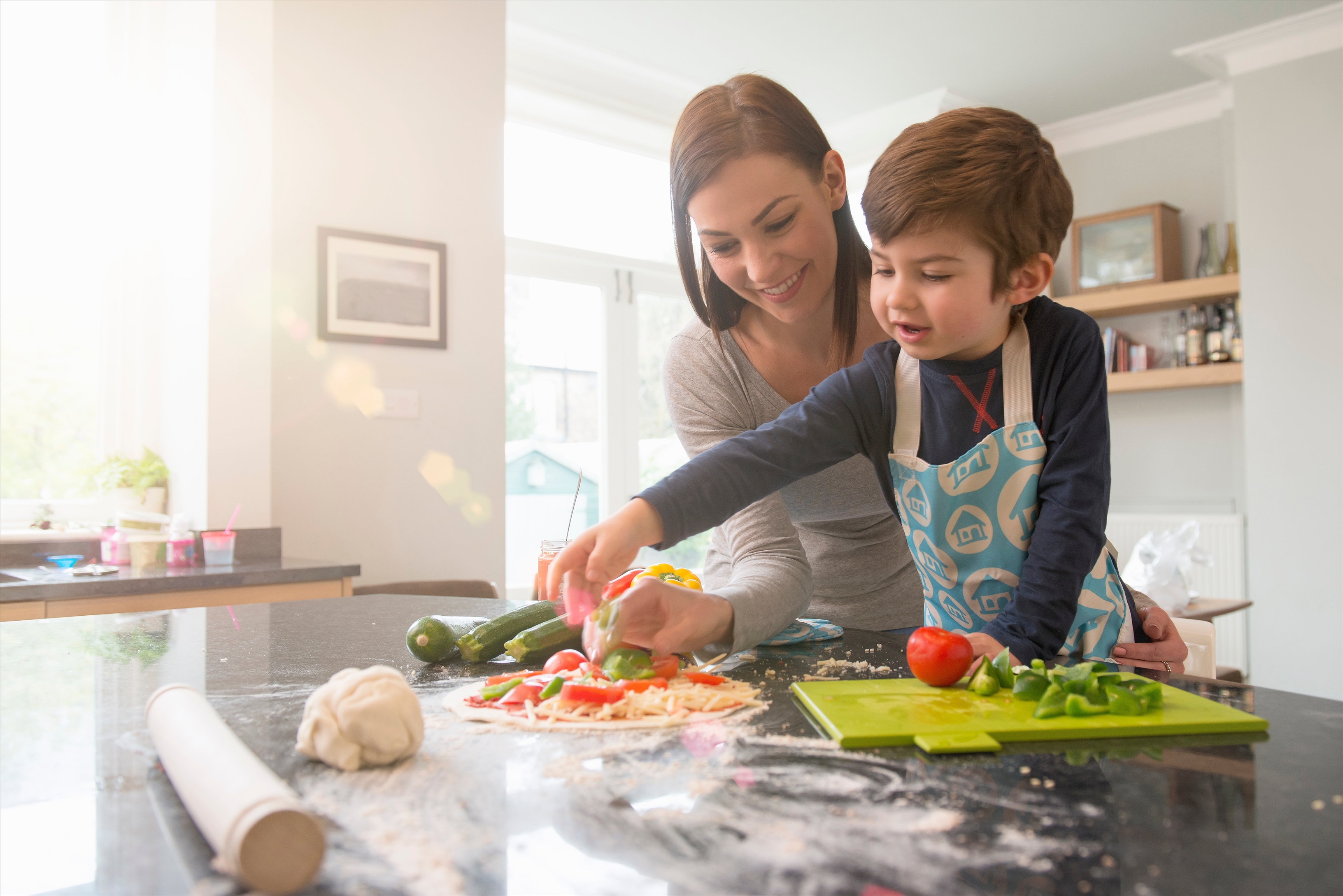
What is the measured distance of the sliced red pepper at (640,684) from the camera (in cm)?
90

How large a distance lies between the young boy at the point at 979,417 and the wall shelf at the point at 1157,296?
4262mm

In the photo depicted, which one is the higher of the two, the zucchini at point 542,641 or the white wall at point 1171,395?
the white wall at point 1171,395

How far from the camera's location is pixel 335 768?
2.31ft

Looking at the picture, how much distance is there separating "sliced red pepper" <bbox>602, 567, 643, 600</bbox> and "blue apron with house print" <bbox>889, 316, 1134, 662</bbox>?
0.42 meters

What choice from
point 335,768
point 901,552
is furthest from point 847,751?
point 901,552

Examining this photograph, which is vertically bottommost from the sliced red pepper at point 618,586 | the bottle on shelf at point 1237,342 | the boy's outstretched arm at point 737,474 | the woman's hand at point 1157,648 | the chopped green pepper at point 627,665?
the woman's hand at point 1157,648

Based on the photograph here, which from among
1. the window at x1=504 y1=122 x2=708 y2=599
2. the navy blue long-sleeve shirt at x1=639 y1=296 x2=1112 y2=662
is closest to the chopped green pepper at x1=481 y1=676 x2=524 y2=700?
the navy blue long-sleeve shirt at x1=639 y1=296 x2=1112 y2=662

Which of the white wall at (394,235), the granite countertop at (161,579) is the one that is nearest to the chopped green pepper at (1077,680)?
the granite countertop at (161,579)

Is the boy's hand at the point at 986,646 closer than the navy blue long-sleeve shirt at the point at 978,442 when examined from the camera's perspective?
Yes

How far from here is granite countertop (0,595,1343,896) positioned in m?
0.50

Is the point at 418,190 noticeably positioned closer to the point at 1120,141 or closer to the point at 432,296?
the point at 432,296

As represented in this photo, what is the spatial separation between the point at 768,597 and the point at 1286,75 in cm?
525

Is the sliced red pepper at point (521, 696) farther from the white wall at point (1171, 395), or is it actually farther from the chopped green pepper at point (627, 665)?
the white wall at point (1171, 395)

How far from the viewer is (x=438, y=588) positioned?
3188 millimetres
